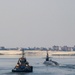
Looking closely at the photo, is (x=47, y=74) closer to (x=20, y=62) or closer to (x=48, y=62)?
(x=20, y=62)

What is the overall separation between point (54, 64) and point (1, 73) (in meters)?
37.2

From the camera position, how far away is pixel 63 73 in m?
98.2

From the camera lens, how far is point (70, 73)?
97875 millimetres

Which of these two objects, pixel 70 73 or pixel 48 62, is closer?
pixel 70 73

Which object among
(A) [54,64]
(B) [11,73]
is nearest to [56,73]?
(B) [11,73]

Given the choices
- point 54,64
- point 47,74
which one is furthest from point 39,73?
point 54,64

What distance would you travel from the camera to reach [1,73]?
96.5 metres

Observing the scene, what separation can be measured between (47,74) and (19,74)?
471cm

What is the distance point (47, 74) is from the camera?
95.8 meters

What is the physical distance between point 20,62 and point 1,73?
184 inches

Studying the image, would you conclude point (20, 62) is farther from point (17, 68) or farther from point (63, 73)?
point (63, 73)

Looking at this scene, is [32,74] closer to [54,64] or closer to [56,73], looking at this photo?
[56,73]

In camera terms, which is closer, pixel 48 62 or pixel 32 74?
pixel 32 74

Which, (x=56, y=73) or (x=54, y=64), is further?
(x=54, y=64)
